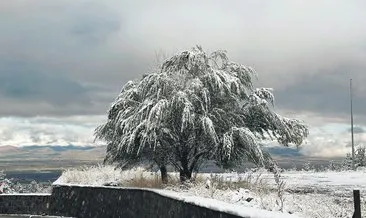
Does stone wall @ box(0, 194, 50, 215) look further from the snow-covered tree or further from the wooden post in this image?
the wooden post

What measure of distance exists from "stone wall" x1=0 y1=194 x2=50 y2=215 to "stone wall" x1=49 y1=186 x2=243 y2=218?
2.92 feet

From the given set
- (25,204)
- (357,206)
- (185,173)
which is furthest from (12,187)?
(357,206)

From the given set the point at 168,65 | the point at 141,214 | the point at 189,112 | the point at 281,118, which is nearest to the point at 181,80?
the point at 168,65

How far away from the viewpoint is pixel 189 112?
18828 mm

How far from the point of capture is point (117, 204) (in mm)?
19797

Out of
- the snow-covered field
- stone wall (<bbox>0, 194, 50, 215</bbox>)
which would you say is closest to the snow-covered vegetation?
stone wall (<bbox>0, 194, 50, 215</bbox>)

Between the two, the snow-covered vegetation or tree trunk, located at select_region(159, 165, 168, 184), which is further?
the snow-covered vegetation

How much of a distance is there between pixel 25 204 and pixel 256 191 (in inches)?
573

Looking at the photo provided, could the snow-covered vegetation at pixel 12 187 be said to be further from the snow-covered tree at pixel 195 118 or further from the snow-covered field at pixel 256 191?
the snow-covered tree at pixel 195 118

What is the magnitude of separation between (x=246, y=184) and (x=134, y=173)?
329 inches

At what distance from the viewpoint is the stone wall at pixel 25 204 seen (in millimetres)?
26688

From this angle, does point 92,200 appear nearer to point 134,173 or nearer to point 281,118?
point 134,173

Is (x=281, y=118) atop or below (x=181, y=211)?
atop

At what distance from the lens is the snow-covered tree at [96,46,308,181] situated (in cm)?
1938
